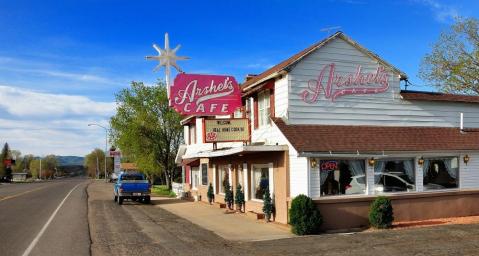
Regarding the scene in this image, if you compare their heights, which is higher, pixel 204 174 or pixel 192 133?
pixel 192 133

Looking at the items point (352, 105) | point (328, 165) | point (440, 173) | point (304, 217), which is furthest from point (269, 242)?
point (440, 173)

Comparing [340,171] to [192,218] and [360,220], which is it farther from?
[192,218]

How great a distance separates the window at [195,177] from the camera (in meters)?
30.6

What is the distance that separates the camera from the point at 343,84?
17.9 metres

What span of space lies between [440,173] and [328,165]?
4.92 metres

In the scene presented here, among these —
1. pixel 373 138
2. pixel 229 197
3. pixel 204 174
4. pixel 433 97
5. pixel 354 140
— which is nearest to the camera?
pixel 354 140

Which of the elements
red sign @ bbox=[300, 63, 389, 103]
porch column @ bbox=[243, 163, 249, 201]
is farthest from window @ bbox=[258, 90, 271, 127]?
porch column @ bbox=[243, 163, 249, 201]

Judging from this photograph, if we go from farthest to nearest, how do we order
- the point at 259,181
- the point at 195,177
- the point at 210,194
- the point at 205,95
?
the point at 195,177 → the point at 210,194 → the point at 259,181 → the point at 205,95

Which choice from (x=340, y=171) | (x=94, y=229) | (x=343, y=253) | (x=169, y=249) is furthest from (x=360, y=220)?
(x=94, y=229)

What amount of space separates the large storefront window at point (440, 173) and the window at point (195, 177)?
50.9 ft

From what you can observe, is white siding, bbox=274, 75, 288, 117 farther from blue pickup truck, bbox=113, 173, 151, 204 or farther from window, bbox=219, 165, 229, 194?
blue pickup truck, bbox=113, 173, 151, 204

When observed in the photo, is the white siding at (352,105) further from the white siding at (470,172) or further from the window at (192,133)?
the window at (192,133)

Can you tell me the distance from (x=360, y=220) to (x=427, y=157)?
4020 millimetres

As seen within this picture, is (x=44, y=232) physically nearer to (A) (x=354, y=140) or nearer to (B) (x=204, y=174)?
(A) (x=354, y=140)
